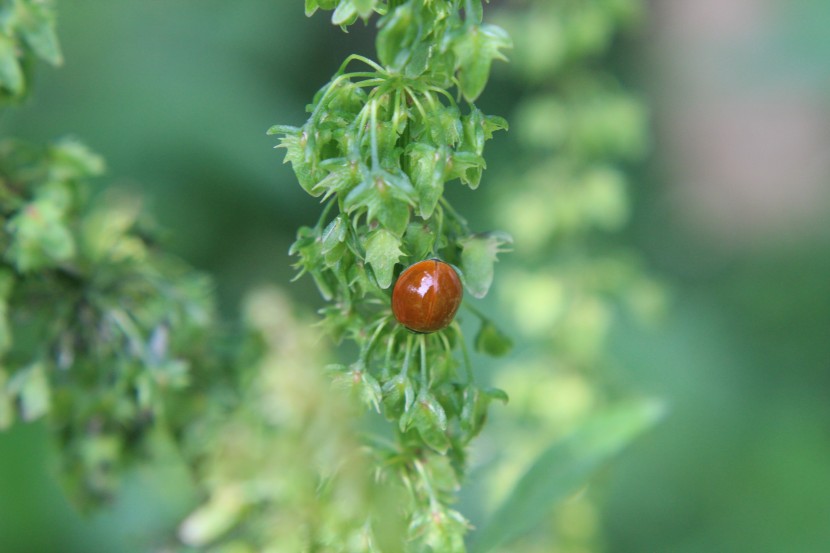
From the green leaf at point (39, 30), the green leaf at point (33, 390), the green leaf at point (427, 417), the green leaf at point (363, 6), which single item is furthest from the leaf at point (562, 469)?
the green leaf at point (39, 30)

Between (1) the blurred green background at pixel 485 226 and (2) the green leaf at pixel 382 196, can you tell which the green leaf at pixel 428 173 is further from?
(1) the blurred green background at pixel 485 226

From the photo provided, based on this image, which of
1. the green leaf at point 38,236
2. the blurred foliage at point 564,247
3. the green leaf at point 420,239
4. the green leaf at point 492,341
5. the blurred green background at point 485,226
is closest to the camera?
the green leaf at point 420,239

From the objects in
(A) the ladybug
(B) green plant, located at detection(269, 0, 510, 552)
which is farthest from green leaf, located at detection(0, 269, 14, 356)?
(A) the ladybug

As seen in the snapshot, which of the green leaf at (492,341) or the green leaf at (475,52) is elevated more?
the green leaf at (475,52)

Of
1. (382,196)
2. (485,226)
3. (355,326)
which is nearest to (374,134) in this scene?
(382,196)

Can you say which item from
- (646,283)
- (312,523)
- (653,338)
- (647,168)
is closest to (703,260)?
(647,168)

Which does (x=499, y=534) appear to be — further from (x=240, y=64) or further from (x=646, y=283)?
(x=240, y=64)

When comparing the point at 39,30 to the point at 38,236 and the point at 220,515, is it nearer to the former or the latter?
the point at 38,236

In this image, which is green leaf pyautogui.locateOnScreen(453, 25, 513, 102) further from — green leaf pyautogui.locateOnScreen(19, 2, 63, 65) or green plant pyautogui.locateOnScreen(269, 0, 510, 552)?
green leaf pyautogui.locateOnScreen(19, 2, 63, 65)
